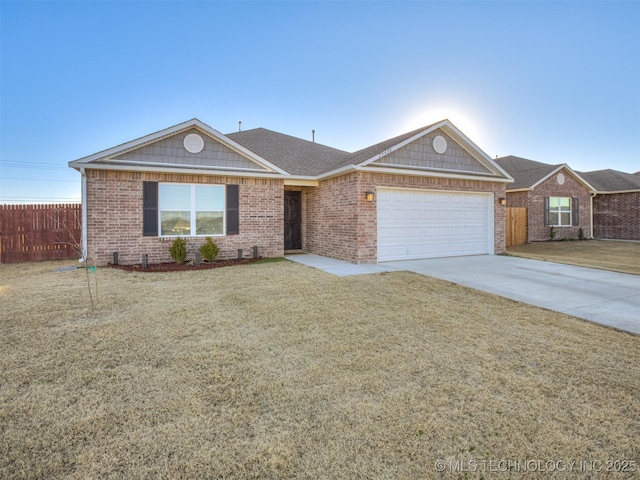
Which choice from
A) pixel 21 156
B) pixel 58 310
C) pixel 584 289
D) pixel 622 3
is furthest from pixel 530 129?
pixel 21 156

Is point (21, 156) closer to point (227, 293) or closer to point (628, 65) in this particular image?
point (227, 293)

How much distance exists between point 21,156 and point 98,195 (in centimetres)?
1443

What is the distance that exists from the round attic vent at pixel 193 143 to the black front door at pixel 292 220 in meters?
3.85

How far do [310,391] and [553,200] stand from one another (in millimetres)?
20544

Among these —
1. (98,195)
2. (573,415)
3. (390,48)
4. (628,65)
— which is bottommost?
(573,415)

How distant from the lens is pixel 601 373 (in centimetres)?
301

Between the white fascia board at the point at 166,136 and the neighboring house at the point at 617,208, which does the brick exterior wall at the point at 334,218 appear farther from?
the neighboring house at the point at 617,208

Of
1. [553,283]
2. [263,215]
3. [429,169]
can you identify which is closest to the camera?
[553,283]

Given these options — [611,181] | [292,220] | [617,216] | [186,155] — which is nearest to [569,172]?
[617,216]

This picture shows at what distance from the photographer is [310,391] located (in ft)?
8.87

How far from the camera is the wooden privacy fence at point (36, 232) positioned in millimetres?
10734

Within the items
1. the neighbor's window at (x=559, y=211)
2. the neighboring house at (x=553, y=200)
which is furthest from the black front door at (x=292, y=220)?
the neighbor's window at (x=559, y=211)

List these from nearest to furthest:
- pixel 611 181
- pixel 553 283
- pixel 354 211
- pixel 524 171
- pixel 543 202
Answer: pixel 553 283
pixel 354 211
pixel 543 202
pixel 524 171
pixel 611 181

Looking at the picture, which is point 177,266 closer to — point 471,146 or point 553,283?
point 553,283
